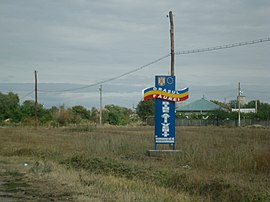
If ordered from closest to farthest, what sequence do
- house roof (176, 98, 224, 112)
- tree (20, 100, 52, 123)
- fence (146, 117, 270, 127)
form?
1. tree (20, 100, 52, 123)
2. fence (146, 117, 270, 127)
3. house roof (176, 98, 224, 112)

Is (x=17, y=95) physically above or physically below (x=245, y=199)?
above

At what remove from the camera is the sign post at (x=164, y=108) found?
2378 centimetres

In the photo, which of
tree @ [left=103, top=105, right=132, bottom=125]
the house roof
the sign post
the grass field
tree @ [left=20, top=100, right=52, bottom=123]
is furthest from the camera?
the house roof

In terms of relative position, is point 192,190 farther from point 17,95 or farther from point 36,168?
point 17,95

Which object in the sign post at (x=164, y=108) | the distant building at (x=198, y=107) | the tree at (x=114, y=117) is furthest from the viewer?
the distant building at (x=198, y=107)

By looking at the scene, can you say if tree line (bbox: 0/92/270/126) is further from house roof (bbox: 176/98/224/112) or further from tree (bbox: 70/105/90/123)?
house roof (bbox: 176/98/224/112)

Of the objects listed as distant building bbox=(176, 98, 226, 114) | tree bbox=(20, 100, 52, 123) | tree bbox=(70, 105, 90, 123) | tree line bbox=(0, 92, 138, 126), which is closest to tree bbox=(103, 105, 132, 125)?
tree line bbox=(0, 92, 138, 126)

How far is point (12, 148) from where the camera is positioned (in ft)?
101

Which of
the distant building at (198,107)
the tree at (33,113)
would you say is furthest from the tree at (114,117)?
the distant building at (198,107)

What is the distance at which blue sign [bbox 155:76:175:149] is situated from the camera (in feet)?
78.1

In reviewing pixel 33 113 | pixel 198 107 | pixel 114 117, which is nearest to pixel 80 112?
pixel 114 117

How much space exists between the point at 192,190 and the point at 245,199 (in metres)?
2.24

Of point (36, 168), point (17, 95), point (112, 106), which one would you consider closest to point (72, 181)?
point (36, 168)

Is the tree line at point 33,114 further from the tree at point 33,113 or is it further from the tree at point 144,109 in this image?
the tree at point 144,109
